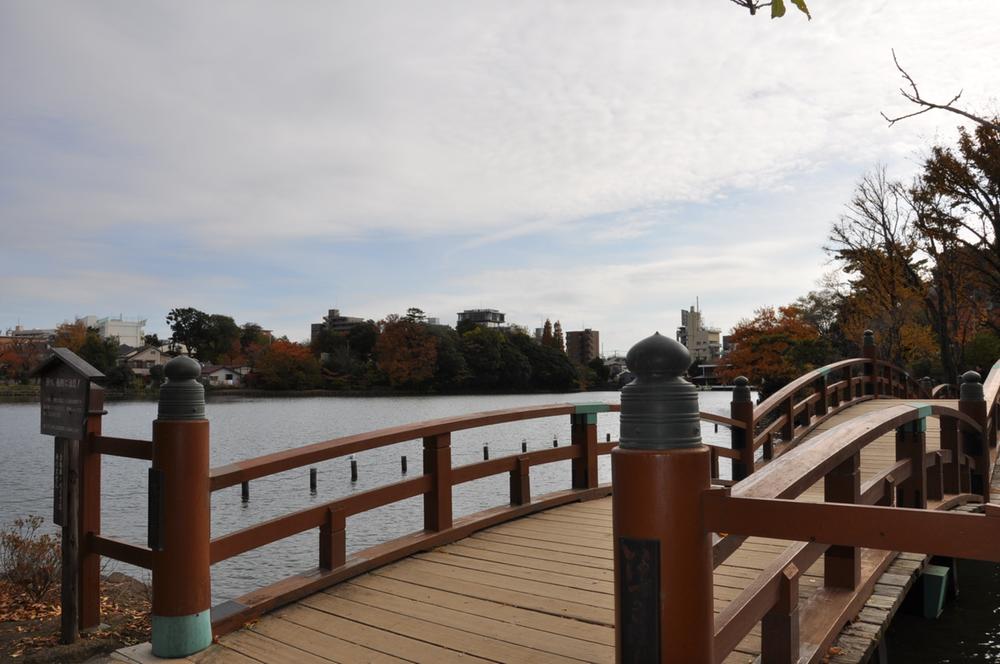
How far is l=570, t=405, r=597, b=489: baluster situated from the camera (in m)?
6.44

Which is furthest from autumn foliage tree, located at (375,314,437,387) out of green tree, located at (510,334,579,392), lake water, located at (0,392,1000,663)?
lake water, located at (0,392,1000,663)

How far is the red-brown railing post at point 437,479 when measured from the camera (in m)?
5.15

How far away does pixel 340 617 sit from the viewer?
3.92 metres

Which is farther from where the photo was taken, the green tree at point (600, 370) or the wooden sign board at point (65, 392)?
the green tree at point (600, 370)

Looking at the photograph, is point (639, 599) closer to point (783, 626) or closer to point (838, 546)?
point (783, 626)

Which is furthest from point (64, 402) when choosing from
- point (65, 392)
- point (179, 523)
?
point (179, 523)

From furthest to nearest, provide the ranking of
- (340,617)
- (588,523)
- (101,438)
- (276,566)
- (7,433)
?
(7,433) → (276,566) → (588,523) → (101,438) → (340,617)

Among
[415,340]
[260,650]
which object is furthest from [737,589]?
[415,340]

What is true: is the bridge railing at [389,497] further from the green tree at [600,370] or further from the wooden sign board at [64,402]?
the green tree at [600,370]

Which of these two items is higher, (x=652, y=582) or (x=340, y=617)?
(x=652, y=582)

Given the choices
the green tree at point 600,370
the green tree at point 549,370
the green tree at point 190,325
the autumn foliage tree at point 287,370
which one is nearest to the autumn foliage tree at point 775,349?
the green tree at point 549,370

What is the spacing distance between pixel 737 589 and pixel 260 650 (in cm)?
256

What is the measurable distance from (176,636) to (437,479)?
6.83 feet

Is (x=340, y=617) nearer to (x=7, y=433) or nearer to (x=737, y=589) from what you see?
(x=737, y=589)
